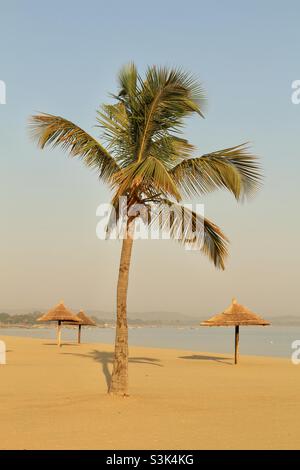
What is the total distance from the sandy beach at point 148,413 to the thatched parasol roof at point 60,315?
1659cm

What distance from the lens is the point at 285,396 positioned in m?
11.8

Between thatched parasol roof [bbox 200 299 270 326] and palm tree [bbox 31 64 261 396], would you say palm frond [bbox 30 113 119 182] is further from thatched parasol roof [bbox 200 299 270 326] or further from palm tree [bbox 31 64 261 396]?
thatched parasol roof [bbox 200 299 270 326]

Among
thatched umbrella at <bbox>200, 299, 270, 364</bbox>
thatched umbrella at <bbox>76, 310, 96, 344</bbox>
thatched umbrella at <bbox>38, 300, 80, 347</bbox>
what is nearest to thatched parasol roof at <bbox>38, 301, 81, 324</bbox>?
thatched umbrella at <bbox>38, 300, 80, 347</bbox>

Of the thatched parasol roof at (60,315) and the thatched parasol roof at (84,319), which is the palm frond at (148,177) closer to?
the thatched parasol roof at (60,315)

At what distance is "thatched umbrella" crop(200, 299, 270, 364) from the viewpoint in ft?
70.8

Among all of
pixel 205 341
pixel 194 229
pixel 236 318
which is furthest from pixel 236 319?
pixel 205 341

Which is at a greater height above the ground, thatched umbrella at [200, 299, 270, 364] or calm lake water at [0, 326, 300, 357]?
thatched umbrella at [200, 299, 270, 364]

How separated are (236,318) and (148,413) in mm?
13200

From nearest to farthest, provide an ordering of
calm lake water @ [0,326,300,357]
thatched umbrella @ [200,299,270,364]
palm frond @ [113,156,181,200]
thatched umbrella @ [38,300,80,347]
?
palm frond @ [113,156,181,200] → thatched umbrella @ [200,299,270,364] → thatched umbrella @ [38,300,80,347] → calm lake water @ [0,326,300,357]

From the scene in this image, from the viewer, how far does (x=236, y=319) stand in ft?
71.4

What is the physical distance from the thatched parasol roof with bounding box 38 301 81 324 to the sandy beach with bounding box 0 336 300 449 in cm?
1659

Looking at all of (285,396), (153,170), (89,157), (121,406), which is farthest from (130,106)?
(285,396)

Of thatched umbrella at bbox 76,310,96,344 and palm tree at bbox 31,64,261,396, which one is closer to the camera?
palm tree at bbox 31,64,261,396

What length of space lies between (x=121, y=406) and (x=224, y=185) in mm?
4612
